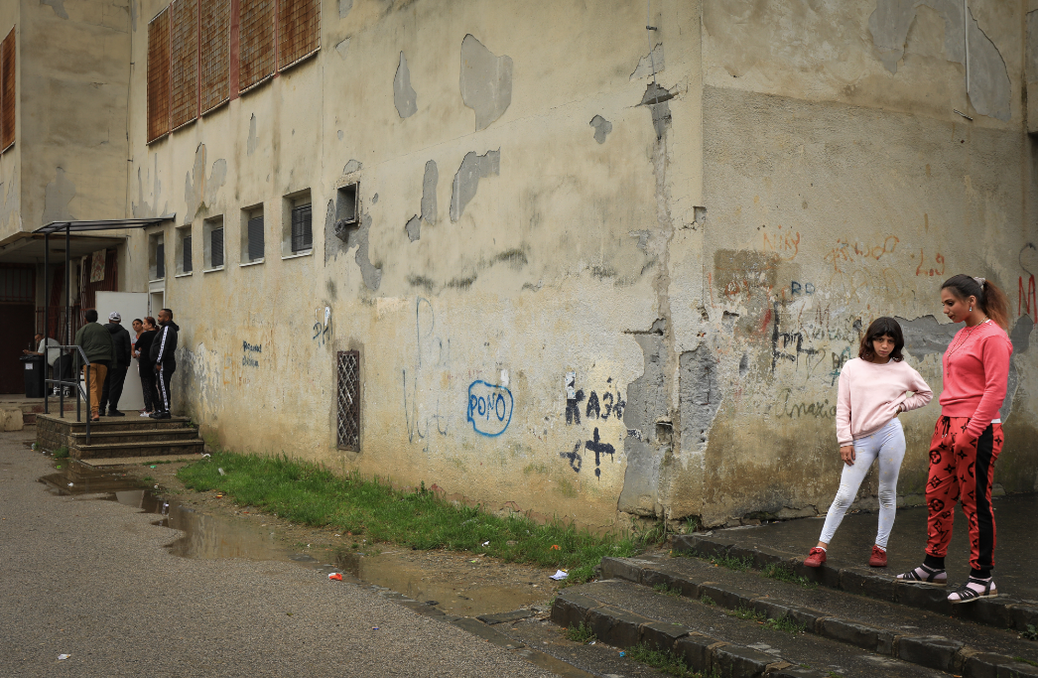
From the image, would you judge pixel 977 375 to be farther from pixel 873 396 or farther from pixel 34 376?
pixel 34 376

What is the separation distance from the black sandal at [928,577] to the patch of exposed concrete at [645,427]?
76.2 inches

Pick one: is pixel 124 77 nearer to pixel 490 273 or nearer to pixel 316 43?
pixel 316 43

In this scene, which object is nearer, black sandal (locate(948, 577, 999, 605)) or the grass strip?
black sandal (locate(948, 577, 999, 605))

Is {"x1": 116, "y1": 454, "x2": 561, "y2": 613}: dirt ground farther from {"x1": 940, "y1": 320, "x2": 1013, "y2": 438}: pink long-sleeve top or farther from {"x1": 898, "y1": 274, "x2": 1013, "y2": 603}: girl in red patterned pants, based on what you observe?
{"x1": 940, "y1": 320, "x2": 1013, "y2": 438}: pink long-sleeve top

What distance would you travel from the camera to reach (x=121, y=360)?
15148 millimetres

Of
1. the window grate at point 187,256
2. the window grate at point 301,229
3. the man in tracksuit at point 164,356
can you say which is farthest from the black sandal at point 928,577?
the window grate at point 187,256

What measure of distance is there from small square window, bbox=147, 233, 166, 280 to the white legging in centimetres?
1379

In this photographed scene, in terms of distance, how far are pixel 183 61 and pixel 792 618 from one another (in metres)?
13.8

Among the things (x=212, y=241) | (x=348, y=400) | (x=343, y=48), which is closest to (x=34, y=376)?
(x=212, y=241)

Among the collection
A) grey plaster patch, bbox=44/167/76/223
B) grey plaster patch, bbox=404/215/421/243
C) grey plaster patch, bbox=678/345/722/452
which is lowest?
grey plaster patch, bbox=678/345/722/452

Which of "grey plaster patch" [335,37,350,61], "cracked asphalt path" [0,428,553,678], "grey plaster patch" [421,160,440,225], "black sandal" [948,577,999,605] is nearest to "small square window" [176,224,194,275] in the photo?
"grey plaster patch" [335,37,350,61]

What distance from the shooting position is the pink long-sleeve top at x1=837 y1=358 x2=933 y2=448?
18.1 ft

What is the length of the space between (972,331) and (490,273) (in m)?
4.49

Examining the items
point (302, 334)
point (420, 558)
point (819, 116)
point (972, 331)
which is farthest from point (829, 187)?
point (302, 334)
